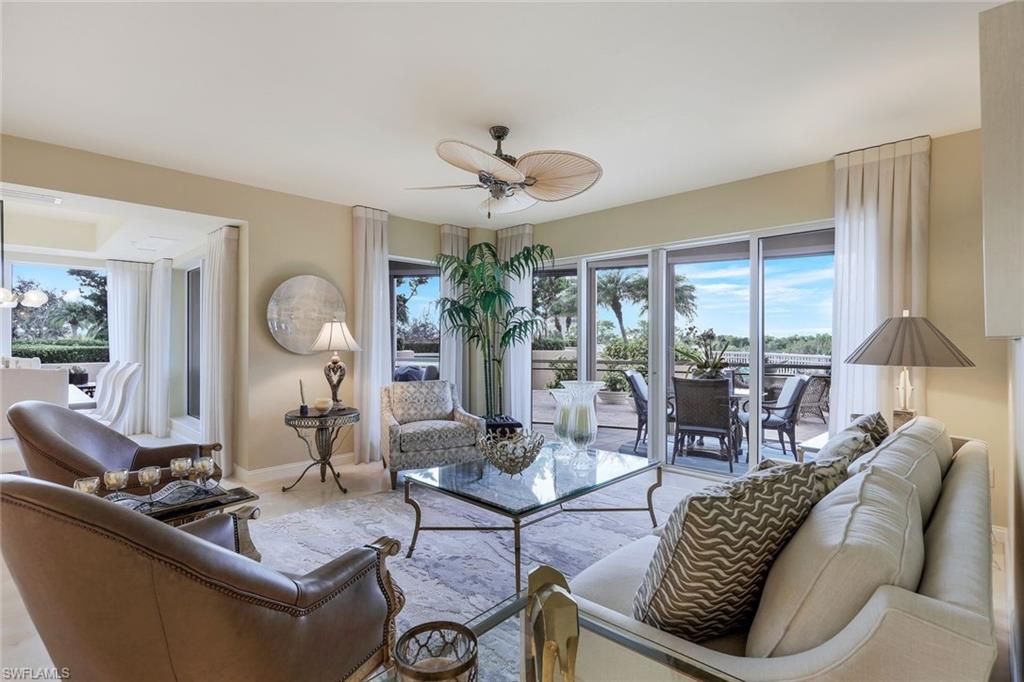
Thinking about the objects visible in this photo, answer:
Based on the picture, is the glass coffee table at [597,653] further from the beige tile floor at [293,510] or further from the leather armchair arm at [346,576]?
the beige tile floor at [293,510]

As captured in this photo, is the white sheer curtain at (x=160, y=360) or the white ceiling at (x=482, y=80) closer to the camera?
the white ceiling at (x=482, y=80)

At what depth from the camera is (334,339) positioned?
4.17m

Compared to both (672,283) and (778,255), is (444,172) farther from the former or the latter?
(778,255)

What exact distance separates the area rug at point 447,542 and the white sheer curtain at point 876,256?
1.56 metres

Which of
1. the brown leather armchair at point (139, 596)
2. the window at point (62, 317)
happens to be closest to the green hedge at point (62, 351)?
the window at point (62, 317)

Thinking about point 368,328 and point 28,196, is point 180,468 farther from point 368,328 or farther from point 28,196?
point 28,196

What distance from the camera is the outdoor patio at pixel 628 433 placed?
402 centimetres

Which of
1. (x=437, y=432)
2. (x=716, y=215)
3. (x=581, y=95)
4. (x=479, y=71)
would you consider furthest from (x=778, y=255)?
(x=437, y=432)

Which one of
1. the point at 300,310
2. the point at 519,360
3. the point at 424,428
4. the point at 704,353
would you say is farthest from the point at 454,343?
the point at 704,353

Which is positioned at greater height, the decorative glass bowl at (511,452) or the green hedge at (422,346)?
the green hedge at (422,346)

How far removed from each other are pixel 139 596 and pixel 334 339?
328 centimetres

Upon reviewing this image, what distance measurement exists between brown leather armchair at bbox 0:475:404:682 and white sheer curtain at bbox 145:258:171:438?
611cm

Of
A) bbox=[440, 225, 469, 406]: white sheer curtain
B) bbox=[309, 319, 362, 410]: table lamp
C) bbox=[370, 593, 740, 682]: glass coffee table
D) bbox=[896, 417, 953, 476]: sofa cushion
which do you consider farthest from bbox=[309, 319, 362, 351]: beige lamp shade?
bbox=[896, 417, 953, 476]: sofa cushion

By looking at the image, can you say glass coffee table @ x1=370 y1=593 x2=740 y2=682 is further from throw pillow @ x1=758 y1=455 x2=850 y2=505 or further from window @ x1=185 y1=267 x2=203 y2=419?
→ window @ x1=185 y1=267 x2=203 y2=419
